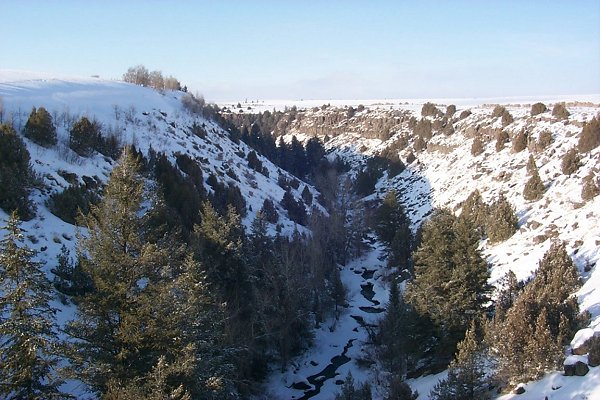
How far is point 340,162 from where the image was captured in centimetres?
9331

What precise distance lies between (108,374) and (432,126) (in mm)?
79809

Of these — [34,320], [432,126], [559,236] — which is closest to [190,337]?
[34,320]

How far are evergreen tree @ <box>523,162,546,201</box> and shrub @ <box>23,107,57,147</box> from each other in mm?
39271

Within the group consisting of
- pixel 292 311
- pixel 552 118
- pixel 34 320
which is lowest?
pixel 292 311

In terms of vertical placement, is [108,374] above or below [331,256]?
above

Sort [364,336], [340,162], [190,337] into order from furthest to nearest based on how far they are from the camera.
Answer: [340,162], [364,336], [190,337]

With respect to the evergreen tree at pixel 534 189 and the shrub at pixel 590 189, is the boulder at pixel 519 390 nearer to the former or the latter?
the shrub at pixel 590 189

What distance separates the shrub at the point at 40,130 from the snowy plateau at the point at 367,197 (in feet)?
2.67

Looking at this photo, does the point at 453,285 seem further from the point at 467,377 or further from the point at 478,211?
the point at 478,211

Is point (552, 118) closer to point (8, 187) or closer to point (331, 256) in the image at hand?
point (331, 256)

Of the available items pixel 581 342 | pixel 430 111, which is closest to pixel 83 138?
pixel 581 342

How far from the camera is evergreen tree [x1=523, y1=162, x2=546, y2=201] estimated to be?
38.8m

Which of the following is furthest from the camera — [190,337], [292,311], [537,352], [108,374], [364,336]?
[364,336]

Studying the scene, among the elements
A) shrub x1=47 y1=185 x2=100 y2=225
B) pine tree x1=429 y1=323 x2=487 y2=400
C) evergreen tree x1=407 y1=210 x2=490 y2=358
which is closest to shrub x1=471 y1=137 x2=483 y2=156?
evergreen tree x1=407 y1=210 x2=490 y2=358
